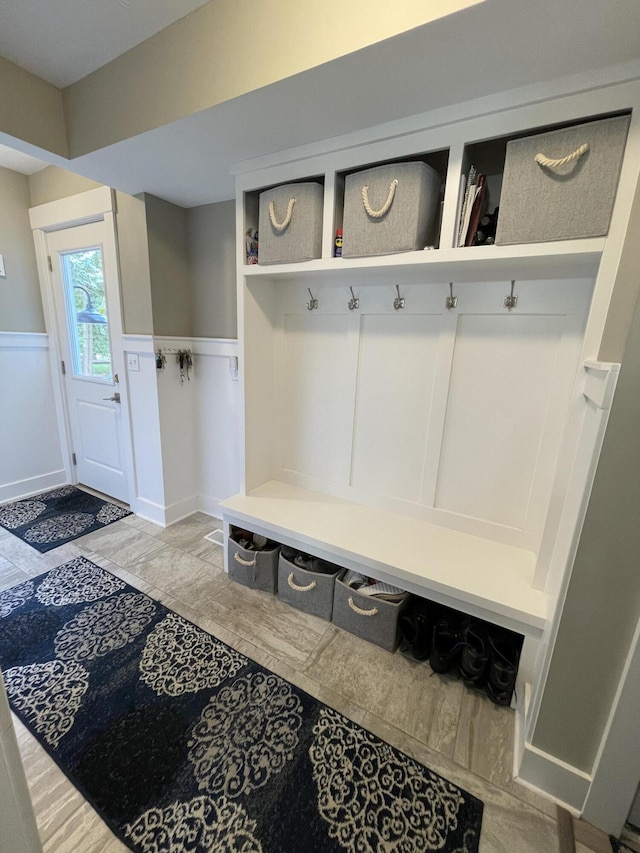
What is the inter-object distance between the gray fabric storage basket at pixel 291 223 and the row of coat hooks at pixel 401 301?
31 centimetres

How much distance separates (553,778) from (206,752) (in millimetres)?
1129

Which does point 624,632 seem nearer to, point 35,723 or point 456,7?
point 456,7

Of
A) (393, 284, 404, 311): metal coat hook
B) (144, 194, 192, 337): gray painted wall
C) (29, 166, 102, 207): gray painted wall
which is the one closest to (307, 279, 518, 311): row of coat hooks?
(393, 284, 404, 311): metal coat hook

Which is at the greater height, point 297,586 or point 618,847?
point 297,586

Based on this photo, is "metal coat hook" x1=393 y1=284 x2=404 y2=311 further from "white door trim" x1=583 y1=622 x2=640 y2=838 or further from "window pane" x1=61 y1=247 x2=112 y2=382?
"window pane" x1=61 y1=247 x2=112 y2=382

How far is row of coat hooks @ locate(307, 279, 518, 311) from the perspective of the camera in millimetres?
1540

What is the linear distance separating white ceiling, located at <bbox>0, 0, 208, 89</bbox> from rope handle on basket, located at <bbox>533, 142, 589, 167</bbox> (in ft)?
4.27

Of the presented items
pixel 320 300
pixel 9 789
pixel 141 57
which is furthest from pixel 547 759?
pixel 141 57

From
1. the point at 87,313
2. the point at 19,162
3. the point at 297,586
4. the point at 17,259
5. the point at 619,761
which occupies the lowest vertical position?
the point at 297,586

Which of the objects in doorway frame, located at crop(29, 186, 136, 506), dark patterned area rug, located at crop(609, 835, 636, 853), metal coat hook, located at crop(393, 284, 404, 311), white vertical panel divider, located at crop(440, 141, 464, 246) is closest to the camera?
dark patterned area rug, located at crop(609, 835, 636, 853)

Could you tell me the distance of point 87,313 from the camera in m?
2.80

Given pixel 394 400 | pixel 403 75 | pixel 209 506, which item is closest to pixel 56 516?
pixel 209 506

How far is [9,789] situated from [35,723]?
88cm

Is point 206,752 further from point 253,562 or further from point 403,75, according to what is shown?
point 403,75
